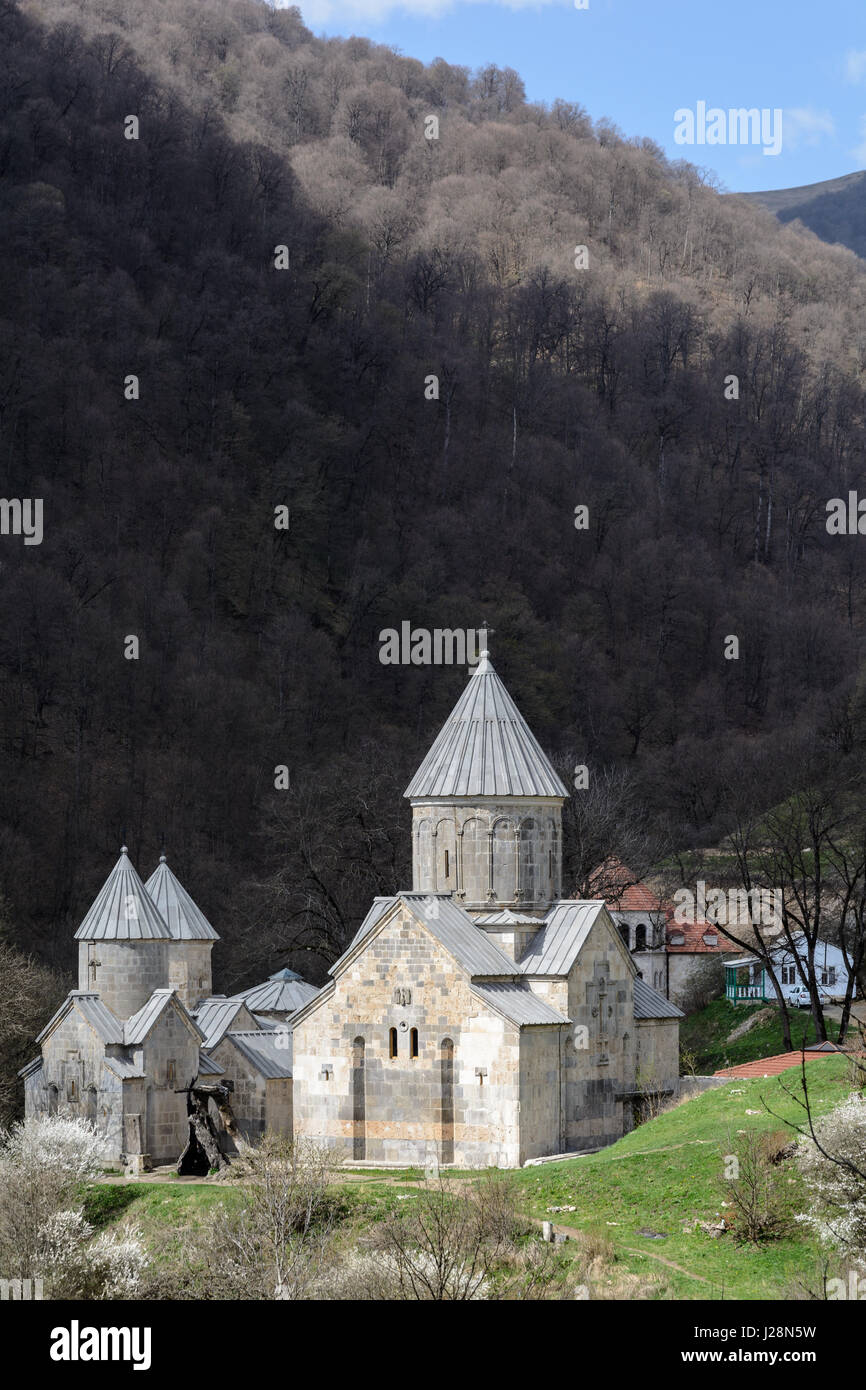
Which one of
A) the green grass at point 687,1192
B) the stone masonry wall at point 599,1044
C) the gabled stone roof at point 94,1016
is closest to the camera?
the green grass at point 687,1192

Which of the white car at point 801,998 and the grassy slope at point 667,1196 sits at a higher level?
the white car at point 801,998

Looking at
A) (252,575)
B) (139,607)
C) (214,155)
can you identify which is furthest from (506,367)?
(139,607)

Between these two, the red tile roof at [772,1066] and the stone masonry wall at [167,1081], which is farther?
the red tile roof at [772,1066]

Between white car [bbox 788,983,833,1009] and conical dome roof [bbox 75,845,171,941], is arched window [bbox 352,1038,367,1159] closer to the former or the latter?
conical dome roof [bbox 75,845,171,941]

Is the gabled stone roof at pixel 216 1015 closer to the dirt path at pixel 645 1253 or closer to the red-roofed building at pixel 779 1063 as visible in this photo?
the red-roofed building at pixel 779 1063

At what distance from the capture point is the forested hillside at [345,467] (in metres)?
74.1

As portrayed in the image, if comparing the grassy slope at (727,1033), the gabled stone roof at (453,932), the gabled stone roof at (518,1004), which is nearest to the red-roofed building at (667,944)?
the grassy slope at (727,1033)

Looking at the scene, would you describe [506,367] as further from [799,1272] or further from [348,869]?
[799,1272]

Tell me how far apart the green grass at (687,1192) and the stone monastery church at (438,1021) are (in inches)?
95.0

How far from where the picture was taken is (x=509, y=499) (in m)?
102

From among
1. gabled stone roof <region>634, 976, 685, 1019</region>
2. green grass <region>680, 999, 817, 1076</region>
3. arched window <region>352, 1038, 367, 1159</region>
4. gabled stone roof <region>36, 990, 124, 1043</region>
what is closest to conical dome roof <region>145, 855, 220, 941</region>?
gabled stone roof <region>36, 990, 124, 1043</region>

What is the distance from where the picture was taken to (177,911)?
4309 centimetres

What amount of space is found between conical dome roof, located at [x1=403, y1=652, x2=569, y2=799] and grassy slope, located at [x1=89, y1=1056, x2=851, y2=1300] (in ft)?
24.1

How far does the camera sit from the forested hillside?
7406cm
